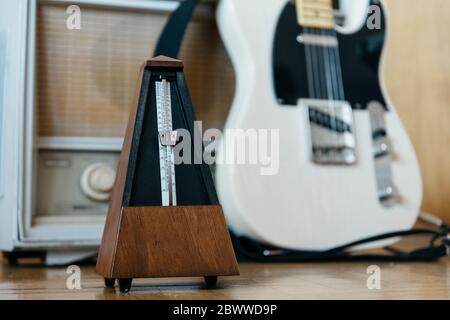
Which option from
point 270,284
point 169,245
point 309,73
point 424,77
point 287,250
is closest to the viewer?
point 169,245

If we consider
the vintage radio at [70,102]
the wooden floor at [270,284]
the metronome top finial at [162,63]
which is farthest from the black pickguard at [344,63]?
the metronome top finial at [162,63]

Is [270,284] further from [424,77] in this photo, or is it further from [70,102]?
[424,77]

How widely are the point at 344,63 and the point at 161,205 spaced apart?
0.71m

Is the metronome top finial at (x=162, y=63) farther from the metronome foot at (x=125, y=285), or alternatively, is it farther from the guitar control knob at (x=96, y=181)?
the guitar control knob at (x=96, y=181)

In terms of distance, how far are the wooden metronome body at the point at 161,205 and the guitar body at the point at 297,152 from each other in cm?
39

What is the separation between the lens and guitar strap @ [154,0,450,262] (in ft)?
3.73

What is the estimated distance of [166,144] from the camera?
30.0 inches

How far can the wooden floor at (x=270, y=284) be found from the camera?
0.71 m

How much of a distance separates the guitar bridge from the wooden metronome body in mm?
503
